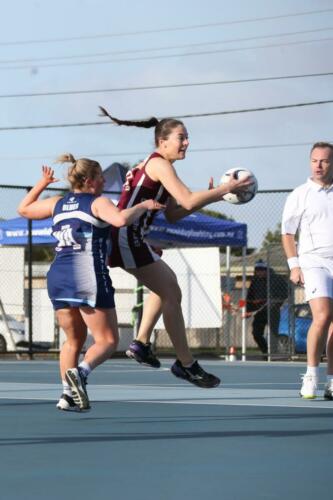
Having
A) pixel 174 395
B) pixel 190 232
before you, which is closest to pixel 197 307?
pixel 190 232

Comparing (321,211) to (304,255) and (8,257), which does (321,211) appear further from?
(8,257)

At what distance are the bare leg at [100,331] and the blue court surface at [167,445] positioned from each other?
37 cm

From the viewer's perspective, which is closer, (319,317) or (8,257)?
(319,317)

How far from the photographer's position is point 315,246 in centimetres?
946

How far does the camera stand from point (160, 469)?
535cm

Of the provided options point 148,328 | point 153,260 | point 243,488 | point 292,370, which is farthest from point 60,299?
point 292,370

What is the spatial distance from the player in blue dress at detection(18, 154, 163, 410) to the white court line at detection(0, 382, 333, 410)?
4.82ft

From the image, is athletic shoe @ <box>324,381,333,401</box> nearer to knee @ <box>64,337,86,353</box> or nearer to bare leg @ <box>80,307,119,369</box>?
bare leg @ <box>80,307,119,369</box>

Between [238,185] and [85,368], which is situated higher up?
[238,185]

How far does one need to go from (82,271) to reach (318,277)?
2234 millimetres

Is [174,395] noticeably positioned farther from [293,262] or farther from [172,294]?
[293,262]

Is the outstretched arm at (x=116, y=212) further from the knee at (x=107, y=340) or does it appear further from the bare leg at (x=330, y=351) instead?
the bare leg at (x=330, y=351)

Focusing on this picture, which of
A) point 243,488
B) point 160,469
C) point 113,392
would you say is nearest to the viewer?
point 243,488

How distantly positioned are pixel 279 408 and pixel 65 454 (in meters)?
3.13
